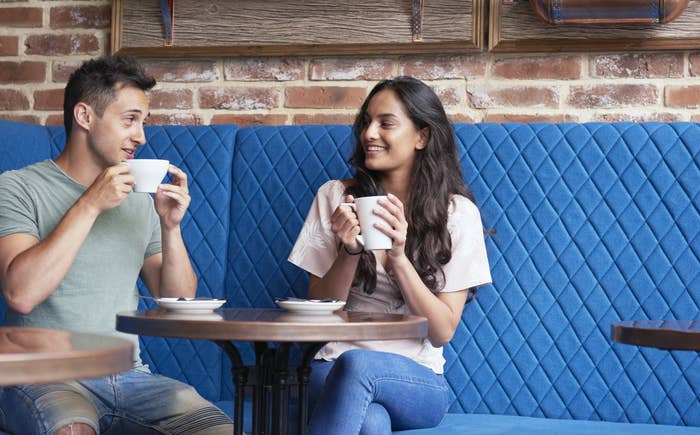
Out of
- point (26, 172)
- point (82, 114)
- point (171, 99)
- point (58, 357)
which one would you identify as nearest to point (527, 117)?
point (171, 99)

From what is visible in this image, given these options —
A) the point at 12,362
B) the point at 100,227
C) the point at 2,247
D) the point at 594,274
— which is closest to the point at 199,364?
the point at 100,227

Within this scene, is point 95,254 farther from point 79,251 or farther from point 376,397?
point 376,397

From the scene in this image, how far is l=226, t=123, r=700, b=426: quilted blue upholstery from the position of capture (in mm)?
2211

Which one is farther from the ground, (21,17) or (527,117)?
(21,17)

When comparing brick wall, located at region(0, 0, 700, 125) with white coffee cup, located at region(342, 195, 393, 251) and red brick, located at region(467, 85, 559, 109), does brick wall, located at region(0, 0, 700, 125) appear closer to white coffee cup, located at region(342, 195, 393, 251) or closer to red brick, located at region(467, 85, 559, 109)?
Result: red brick, located at region(467, 85, 559, 109)

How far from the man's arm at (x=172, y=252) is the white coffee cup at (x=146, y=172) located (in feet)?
0.41

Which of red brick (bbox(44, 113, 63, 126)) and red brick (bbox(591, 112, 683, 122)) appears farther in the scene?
red brick (bbox(44, 113, 63, 126))

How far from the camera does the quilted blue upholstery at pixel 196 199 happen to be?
2414 millimetres

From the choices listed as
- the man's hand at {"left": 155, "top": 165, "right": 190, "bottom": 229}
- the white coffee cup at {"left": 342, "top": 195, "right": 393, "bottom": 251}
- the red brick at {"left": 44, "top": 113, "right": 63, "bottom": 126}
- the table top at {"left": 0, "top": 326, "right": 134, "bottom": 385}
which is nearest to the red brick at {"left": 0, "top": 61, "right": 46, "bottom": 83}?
the red brick at {"left": 44, "top": 113, "right": 63, "bottom": 126}

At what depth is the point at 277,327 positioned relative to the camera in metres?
1.35

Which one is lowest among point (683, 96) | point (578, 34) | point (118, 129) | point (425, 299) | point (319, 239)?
point (425, 299)

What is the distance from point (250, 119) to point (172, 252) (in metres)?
0.71

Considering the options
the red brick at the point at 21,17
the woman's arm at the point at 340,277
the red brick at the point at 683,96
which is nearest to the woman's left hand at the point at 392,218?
the woman's arm at the point at 340,277

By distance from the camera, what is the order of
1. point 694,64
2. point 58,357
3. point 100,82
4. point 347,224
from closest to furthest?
point 58,357, point 347,224, point 100,82, point 694,64
